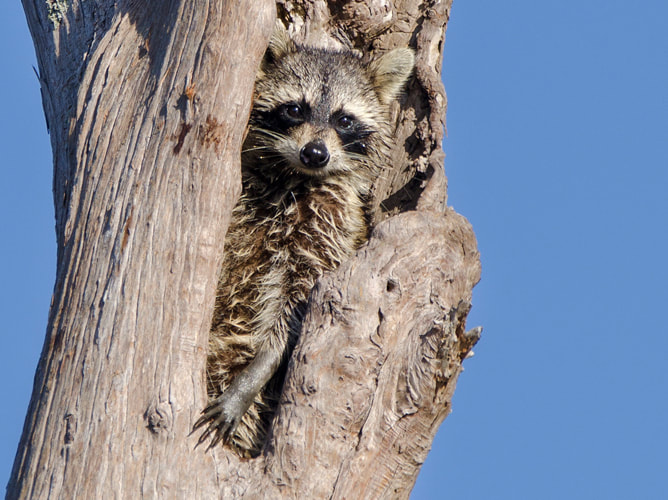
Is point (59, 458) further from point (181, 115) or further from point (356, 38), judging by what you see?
point (356, 38)

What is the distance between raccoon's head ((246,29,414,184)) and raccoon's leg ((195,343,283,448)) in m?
0.90

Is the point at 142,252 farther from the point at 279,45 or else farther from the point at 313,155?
the point at 279,45

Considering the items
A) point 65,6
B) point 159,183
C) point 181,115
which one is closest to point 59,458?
point 159,183

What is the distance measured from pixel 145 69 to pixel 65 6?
0.88m

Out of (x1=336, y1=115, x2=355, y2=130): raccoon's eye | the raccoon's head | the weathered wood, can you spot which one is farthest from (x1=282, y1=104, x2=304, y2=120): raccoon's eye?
the weathered wood

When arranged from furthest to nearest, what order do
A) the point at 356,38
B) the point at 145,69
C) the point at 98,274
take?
the point at 356,38
the point at 145,69
the point at 98,274

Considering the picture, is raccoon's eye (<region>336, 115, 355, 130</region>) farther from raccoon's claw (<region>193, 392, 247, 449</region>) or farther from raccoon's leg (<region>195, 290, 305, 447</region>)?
raccoon's claw (<region>193, 392, 247, 449</region>)

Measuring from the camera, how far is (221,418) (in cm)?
296

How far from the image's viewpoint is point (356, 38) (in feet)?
14.4

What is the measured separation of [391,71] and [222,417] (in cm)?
201

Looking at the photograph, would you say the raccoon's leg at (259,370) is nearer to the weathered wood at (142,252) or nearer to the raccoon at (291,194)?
the raccoon at (291,194)

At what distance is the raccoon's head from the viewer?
394 cm

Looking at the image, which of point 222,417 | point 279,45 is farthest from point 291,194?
point 222,417

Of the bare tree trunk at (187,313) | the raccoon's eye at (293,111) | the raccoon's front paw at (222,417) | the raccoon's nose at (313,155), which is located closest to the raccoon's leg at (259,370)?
the raccoon's front paw at (222,417)
